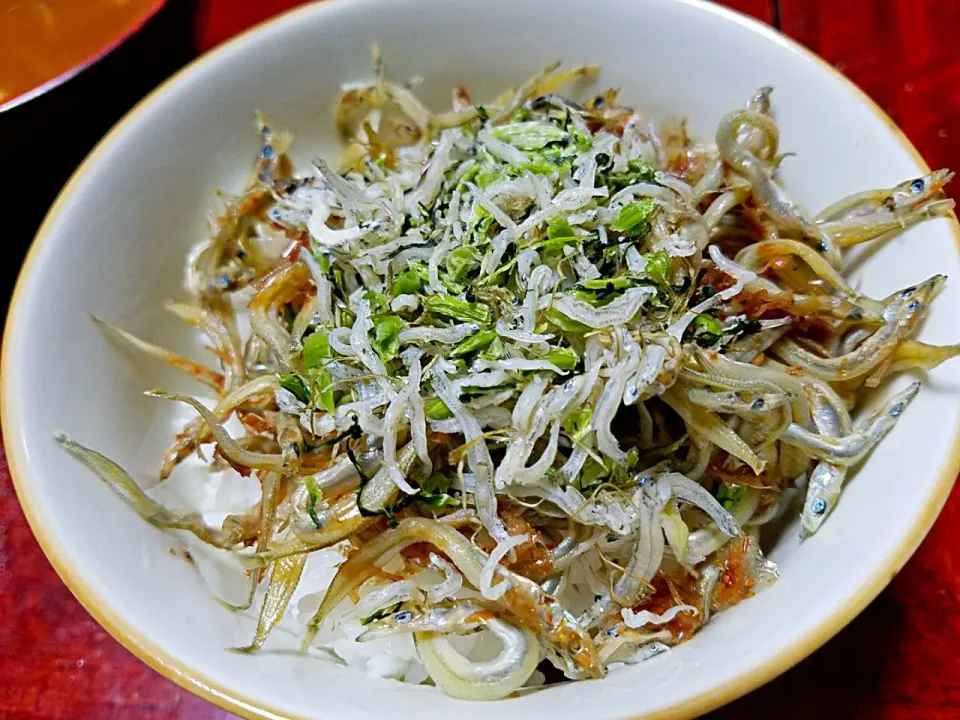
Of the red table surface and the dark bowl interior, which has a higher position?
the dark bowl interior

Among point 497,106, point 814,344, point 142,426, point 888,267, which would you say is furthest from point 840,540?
point 142,426

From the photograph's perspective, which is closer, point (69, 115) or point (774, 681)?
point (774, 681)

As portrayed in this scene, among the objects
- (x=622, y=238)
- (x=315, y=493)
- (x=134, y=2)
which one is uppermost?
(x=622, y=238)

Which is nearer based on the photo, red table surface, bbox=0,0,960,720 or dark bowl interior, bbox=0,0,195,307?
red table surface, bbox=0,0,960,720

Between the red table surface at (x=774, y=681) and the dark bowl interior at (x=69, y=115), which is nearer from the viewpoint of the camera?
the red table surface at (x=774, y=681)

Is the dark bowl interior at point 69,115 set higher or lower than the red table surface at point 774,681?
higher

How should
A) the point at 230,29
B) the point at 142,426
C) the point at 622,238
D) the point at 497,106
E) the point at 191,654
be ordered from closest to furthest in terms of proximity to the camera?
the point at 191,654 < the point at 622,238 < the point at 142,426 < the point at 497,106 < the point at 230,29

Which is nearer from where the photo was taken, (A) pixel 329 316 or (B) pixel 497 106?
(A) pixel 329 316

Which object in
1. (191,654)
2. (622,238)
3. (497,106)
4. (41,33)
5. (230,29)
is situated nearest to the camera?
(191,654)

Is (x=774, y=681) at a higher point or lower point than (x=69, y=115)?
lower

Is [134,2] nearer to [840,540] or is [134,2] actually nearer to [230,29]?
[230,29]

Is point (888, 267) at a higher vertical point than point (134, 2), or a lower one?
higher
